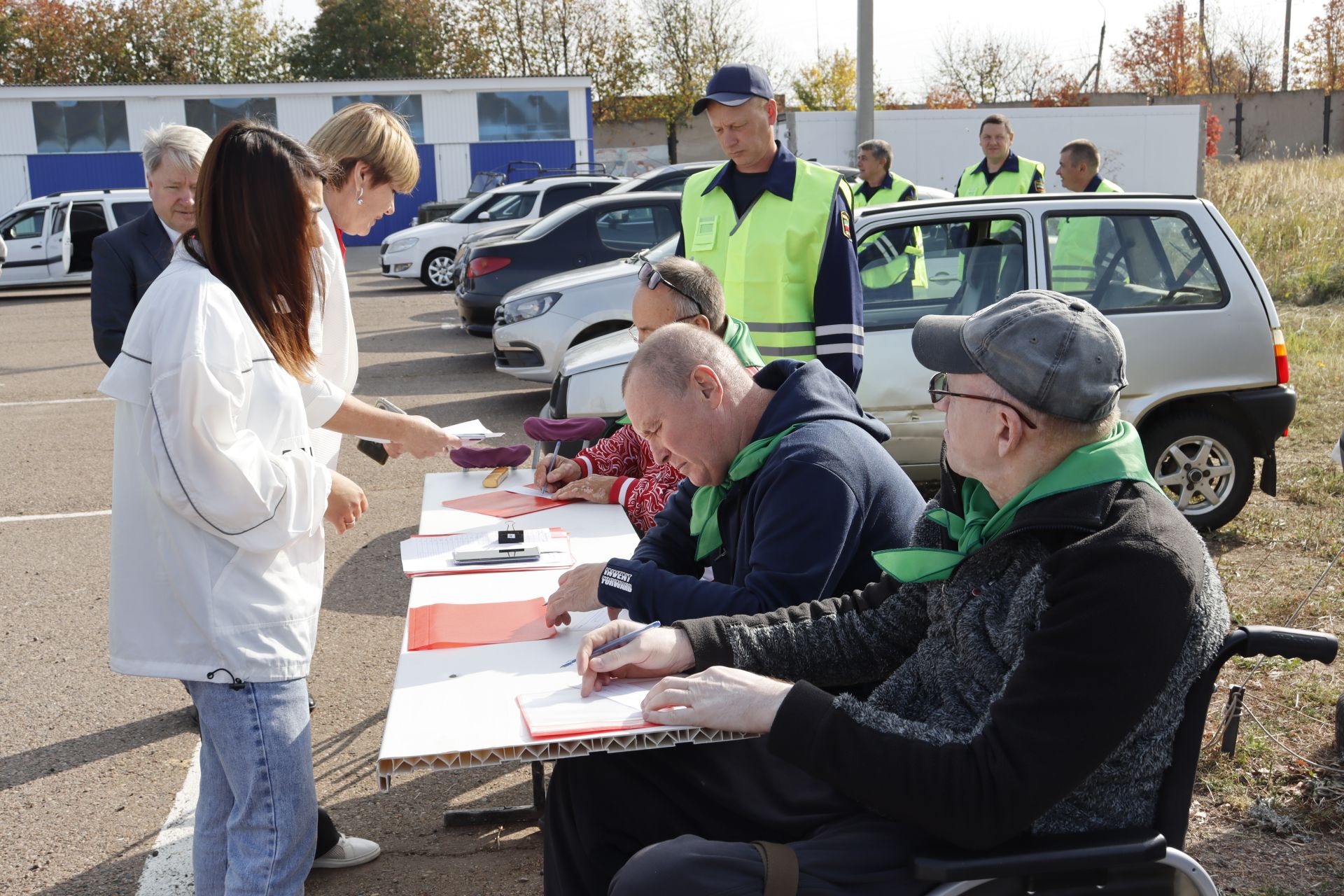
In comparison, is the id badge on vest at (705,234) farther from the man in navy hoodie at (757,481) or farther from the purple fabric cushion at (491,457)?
the man in navy hoodie at (757,481)

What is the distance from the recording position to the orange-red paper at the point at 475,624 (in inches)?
103

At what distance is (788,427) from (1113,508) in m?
0.91

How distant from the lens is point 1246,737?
377 centimetres

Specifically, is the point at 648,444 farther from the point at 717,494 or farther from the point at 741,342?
the point at 717,494

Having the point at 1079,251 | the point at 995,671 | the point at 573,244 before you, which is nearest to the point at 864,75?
the point at 573,244

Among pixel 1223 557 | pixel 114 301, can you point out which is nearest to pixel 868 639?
pixel 114 301

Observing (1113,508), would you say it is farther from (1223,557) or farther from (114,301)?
(1223,557)

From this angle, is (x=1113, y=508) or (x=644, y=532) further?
(x=644, y=532)

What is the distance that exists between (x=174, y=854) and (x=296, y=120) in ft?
106

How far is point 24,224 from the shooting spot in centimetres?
2122

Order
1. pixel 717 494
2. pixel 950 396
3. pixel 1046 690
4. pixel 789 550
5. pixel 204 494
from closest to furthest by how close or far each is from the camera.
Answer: pixel 1046 690
pixel 950 396
pixel 204 494
pixel 789 550
pixel 717 494

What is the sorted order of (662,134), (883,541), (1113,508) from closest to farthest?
(1113,508)
(883,541)
(662,134)

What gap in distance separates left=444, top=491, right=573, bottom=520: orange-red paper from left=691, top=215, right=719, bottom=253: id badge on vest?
1326mm

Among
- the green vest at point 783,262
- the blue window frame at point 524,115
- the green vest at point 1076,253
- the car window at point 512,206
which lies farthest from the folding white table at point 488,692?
the blue window frame at point 524,115
